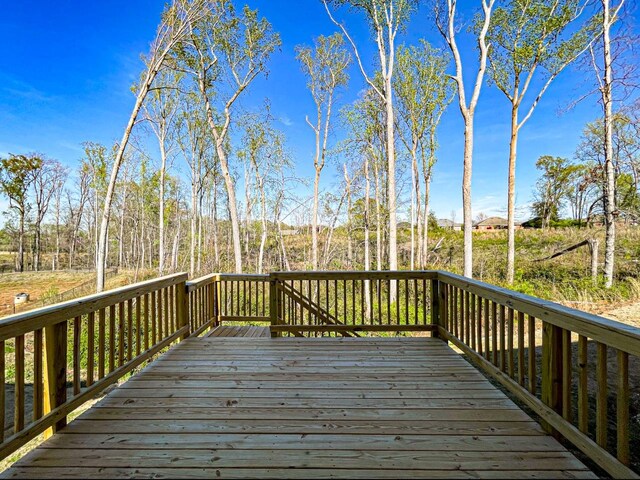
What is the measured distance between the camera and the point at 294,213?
1516cm

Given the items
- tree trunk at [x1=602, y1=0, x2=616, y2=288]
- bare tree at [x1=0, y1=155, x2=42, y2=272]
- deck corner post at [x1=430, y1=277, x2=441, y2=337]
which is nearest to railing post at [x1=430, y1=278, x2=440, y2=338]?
deck corner post at [x1=430, y1=277, x2=441, y2=337]

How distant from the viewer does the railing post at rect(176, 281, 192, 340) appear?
3719 mm

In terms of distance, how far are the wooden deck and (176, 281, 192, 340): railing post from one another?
2.76ft

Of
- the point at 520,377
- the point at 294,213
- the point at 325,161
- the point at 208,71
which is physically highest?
the point at 208,71

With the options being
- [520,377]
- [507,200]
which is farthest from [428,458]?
[507,200]

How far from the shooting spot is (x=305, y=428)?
187 centimetres

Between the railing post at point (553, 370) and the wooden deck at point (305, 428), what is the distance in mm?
207

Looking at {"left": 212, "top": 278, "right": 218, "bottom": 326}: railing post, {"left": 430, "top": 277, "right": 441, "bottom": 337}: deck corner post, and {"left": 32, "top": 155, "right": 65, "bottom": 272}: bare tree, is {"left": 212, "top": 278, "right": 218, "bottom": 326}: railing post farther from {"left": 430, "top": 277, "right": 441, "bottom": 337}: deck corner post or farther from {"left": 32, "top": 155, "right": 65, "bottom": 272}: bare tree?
{"left": 32, "top": 155, "right": 65, "bottom": 272}: bare tree

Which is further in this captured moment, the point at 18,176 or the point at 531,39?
the point at 18,176

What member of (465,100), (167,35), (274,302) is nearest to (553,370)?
(274,302)

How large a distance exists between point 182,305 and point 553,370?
3.72 m

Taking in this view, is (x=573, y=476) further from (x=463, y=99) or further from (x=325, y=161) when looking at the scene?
(x=325, y=161)

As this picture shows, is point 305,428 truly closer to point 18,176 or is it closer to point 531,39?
point 531,39

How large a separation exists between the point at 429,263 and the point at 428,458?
545 inches
